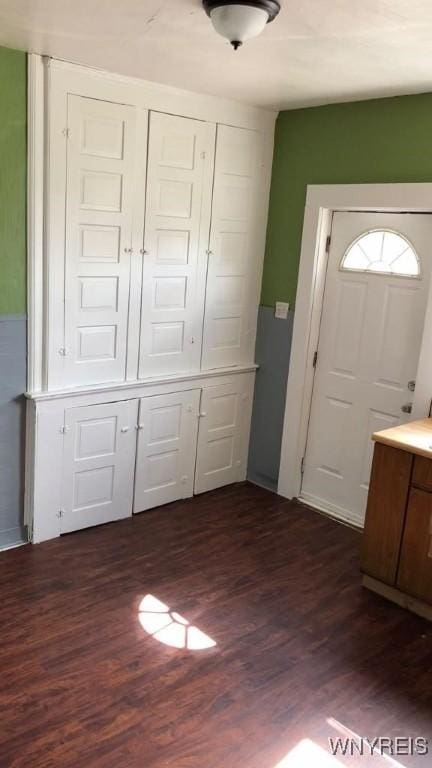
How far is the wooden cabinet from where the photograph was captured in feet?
9.67

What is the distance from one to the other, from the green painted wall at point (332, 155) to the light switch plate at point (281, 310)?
0.12 ft

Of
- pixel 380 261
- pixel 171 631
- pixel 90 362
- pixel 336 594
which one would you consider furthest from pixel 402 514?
pixel 90 362

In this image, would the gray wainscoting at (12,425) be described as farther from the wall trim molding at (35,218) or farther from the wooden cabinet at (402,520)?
the wooden cabinet at (402,520)

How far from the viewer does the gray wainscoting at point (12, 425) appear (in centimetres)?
321

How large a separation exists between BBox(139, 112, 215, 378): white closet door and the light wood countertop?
1403 mm

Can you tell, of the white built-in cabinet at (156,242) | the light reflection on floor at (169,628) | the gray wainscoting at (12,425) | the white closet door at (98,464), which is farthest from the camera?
the white closet door at (98,464)

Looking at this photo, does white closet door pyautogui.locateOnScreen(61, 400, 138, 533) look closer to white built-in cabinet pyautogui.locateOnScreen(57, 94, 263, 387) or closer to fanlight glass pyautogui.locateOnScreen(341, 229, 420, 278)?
white built-in cabinet pyautogui.locateOnScreen(57, 94, 263, 387)

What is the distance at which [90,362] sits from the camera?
352cm

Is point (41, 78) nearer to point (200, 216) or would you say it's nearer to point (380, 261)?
point (200, 216)

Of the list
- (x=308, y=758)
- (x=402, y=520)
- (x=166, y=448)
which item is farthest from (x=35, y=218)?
(x=308, y=758)

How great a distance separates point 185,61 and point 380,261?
60.1 inches

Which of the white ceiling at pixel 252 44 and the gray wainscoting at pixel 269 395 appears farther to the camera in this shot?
the gray wainscoting at pixel 269 395

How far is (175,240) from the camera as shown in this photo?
3764mm
